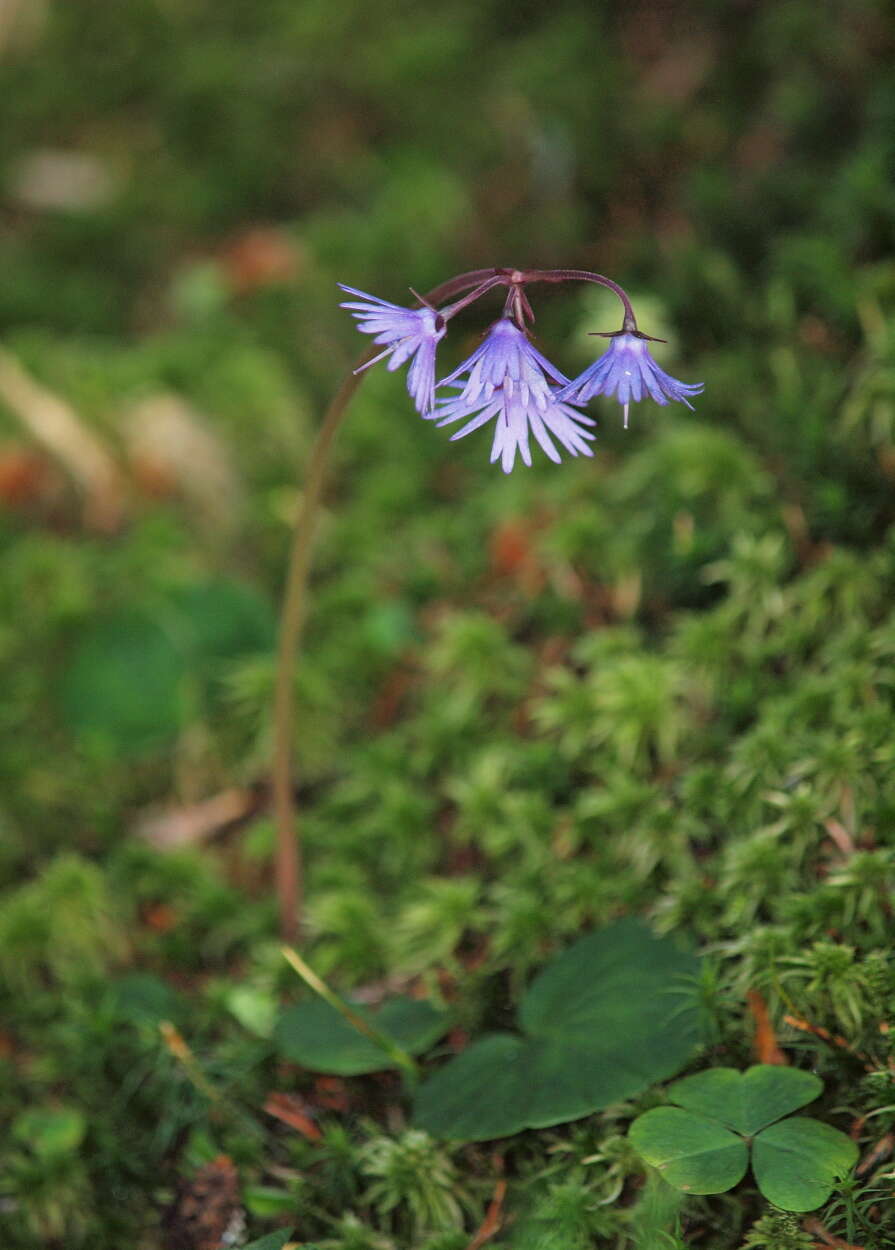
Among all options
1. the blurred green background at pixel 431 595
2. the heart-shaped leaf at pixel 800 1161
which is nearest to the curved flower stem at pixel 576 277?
the blurred green background at pixel 431 595

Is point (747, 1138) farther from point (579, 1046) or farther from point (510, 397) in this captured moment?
point (510, 397)

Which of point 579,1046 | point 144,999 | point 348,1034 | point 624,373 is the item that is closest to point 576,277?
point 624,373

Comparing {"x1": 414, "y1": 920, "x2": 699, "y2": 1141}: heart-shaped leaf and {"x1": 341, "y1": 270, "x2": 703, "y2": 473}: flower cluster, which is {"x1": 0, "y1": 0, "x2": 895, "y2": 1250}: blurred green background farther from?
{"x1": 341, "y1": 270, "x2": 703, "y2": 473}: flower cluster

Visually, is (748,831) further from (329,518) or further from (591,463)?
(329,518)

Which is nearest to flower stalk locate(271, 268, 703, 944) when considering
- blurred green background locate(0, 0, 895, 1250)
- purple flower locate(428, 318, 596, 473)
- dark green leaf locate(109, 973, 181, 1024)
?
purple flower locate(428, 318, 596, 473)

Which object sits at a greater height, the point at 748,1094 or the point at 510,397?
the point at 510,397

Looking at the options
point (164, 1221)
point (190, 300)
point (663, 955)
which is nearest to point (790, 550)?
point (663, 955)

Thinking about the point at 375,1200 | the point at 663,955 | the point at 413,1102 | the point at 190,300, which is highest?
the point at 190,300
